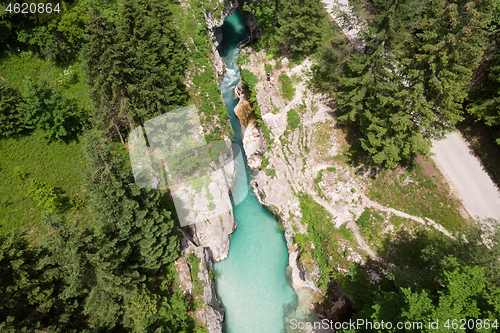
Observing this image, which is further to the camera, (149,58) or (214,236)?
(214,236)

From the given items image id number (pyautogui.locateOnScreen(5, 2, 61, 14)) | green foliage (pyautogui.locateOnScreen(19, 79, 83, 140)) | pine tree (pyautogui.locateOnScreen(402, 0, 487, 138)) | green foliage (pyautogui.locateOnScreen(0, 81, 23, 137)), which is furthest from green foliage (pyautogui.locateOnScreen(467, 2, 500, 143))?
green foliage (pyautogui.locateOnScreen(0, 81, 23, 137))

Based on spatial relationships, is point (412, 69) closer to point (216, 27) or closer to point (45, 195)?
point (216, 27)

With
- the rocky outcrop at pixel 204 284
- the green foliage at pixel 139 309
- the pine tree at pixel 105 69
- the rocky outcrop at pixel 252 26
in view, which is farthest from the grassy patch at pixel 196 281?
the rocky outcrop at pixel 252 26

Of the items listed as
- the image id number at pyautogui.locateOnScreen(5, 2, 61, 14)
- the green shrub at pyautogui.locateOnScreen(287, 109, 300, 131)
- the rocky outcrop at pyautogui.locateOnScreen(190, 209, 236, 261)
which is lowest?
the rocky outcrop at pyautogui.locateOnScreen(190, 209, 236, 261)

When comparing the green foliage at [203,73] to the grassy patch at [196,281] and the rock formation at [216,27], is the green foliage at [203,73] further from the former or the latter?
the grassy patch at [196,281]

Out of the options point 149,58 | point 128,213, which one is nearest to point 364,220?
point 128,213

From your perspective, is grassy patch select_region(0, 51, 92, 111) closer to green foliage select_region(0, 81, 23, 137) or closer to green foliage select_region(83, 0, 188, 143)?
green foliage select_region(0, 81, 23, 137)
